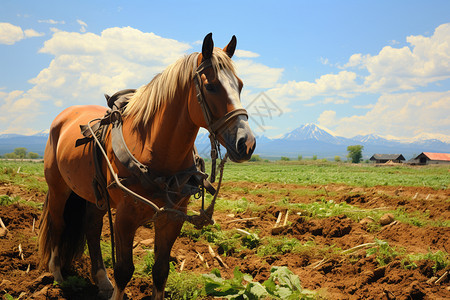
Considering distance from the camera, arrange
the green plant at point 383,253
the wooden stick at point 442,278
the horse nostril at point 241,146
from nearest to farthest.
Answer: the horse nostril at point 241,146 → the wooden stick at point 442,278 → the green plant at point 383,253

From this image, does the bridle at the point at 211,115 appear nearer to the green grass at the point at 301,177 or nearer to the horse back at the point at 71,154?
the horse back at the point at 71,154

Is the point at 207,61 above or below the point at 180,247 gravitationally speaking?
above

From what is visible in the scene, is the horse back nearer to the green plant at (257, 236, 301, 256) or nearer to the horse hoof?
the horse hoof

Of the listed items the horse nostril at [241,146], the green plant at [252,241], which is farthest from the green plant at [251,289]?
the green plant at [252,241]

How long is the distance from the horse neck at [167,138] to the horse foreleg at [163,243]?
55cm

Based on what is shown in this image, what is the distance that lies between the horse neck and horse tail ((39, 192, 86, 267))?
2157 mm

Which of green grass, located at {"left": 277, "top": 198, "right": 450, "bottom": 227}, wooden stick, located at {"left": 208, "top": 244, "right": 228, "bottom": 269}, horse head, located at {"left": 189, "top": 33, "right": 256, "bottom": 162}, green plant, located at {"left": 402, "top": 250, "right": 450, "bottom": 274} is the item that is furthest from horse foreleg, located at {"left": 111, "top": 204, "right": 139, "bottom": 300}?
green grass, located at {"left": 277, "top": 198, "right": 450, "bottom": 227}

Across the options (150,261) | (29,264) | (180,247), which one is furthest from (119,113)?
(180,247)

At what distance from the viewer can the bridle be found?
2207 millimetres

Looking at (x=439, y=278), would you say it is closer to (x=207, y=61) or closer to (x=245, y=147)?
(x=245, y=147)

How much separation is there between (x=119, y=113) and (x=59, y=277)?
2.72 meters

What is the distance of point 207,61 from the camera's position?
242 centimetres

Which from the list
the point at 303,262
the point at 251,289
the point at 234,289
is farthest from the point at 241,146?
the point at 303,262

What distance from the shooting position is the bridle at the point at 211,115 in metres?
2.21
